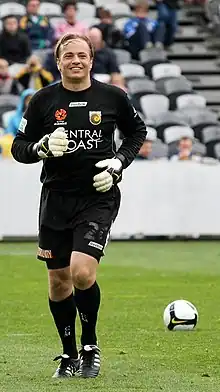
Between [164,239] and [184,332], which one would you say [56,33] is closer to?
[164,239]

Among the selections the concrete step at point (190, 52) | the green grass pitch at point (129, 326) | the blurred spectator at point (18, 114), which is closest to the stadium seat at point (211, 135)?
the blurred spectator at point (18, 114)

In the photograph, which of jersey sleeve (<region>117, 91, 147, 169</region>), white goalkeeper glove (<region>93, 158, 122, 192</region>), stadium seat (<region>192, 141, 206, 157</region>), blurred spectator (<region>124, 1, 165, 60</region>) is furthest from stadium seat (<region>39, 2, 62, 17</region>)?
white goalkeeper glove (<region>93, 158, 122, 192</region>)

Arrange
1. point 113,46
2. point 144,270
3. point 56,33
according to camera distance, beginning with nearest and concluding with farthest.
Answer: point 144,270 < point 56,33 < point 113,46

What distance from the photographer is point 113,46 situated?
25.6 meters

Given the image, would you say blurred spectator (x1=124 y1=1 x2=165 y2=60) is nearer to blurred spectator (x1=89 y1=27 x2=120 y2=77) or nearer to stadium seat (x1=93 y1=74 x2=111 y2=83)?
blurred spectator (x1=89 y1=27 x2=120 y2=77)

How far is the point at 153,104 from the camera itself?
78.1 ft

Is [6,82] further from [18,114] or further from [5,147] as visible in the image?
[5,147]

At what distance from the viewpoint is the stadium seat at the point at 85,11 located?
26.7 m

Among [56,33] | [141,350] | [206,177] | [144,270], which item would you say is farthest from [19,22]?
[141,350]

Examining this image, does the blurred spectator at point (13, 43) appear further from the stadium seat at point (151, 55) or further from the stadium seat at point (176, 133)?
the stadium seat at point (176, 133)

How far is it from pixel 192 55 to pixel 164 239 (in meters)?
8.60

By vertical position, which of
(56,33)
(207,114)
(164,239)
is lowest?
(164,239)

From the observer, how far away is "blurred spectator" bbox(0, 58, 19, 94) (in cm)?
2223

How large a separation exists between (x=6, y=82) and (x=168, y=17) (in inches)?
216
